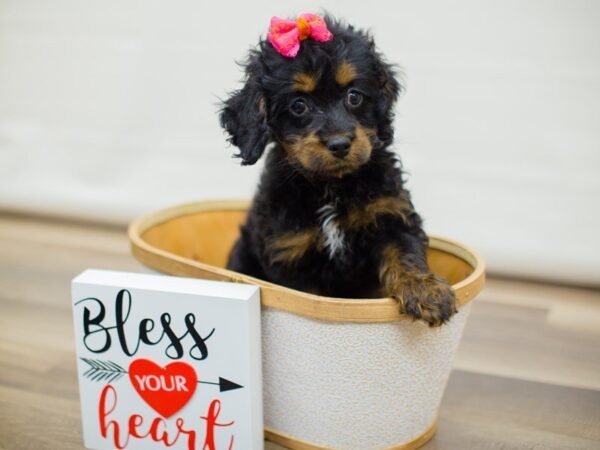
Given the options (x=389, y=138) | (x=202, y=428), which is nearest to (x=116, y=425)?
(x=202, y=428)

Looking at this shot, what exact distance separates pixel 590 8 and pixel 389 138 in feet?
5.15

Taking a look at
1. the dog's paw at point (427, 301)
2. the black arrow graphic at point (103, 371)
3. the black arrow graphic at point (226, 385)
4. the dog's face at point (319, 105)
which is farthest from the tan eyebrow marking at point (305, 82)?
the black arrow graphic at point (103, 371)

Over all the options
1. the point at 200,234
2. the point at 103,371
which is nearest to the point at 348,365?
the point at 103,371

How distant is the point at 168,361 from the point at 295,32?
1.02 m

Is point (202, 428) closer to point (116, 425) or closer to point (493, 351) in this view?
point (116, 425)

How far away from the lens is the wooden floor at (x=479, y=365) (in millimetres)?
2396

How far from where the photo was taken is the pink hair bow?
2156 mm

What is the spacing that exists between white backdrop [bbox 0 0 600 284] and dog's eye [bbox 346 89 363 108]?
4.33 ft

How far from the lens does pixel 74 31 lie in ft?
14.2

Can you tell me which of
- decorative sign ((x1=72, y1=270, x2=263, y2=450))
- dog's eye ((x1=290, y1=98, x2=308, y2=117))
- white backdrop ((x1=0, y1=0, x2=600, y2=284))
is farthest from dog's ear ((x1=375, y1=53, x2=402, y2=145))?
white backdrop ((x1=0, y1=0, x2=600, y2=284))

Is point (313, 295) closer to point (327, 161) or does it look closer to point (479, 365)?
point (327, 161)

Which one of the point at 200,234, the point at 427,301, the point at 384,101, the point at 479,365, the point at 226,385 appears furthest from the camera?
the point at 200,234

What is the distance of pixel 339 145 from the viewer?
2070 mm

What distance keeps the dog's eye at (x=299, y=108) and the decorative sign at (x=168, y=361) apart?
55 cm
